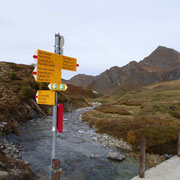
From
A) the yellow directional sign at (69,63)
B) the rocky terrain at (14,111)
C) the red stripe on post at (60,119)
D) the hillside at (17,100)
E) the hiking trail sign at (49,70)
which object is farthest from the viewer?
the hillside at (17,100)

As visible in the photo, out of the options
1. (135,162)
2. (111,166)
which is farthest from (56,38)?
(135,162)

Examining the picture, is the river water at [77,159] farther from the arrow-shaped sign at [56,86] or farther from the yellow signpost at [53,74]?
the arrow-shaped sign at [56,86]

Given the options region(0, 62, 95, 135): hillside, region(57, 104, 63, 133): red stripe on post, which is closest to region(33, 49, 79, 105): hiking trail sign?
region(57, 104, 63, 133): red stripe on post

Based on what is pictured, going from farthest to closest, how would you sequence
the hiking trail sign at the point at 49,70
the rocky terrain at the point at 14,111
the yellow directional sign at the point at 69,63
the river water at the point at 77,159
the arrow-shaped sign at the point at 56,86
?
the river water at the point at 77,159 → the rocky terrain at the point at 14,111 → the yellow directional sign at the point at 69,63 → the arrow-shaped sign at the point at 56,86 → the hiking trail sign at the point at 49,70

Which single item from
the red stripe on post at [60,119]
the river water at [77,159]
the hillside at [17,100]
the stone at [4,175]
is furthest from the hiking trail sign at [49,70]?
the hillside at [17,100]

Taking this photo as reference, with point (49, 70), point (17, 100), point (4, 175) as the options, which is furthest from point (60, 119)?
point (17, 100)

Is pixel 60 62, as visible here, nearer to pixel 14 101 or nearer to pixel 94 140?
pixel 94 140

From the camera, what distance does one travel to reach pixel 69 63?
21.0 ft

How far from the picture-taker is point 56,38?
5938 millimetres

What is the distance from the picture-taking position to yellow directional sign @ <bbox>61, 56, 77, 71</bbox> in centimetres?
623

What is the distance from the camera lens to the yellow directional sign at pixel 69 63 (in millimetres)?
6234

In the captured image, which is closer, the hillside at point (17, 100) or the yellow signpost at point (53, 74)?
the yellow signpost at point (53, 74)

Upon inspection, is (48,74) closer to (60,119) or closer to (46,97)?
(46,97)

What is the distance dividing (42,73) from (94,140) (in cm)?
1494
